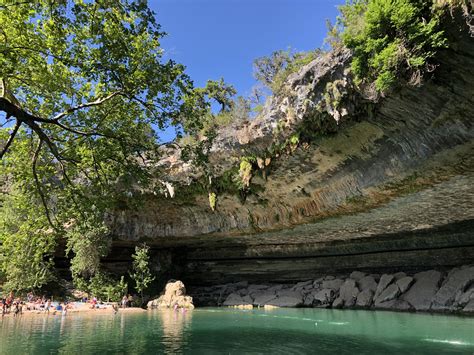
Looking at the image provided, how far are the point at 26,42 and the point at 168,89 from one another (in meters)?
3.28

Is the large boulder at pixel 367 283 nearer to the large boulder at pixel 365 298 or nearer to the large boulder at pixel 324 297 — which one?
the large boulder at pixel 365 298

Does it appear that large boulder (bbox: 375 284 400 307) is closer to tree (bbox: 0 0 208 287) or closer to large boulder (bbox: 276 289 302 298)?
large boulder (bbox: 276 289 302 298)

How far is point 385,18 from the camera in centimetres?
952

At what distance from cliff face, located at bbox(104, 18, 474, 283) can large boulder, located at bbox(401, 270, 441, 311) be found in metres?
1.24

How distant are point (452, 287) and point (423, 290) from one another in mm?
1578

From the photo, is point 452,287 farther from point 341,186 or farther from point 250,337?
point 250,337

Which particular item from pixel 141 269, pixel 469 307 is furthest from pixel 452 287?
pixel 141 269

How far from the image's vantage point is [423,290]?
20094mm

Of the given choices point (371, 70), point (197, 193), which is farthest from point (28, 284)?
point (371, 70)

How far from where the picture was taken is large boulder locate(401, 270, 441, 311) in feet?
63.7

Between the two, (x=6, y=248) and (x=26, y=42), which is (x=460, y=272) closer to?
(x=26, y=42)

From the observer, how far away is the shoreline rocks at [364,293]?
1862 centimetres

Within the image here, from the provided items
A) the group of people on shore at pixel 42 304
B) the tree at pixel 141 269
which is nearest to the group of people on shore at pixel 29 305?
→ the group of people on shore at pixel 42 304

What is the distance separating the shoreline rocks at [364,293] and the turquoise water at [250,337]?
272 centimetres
